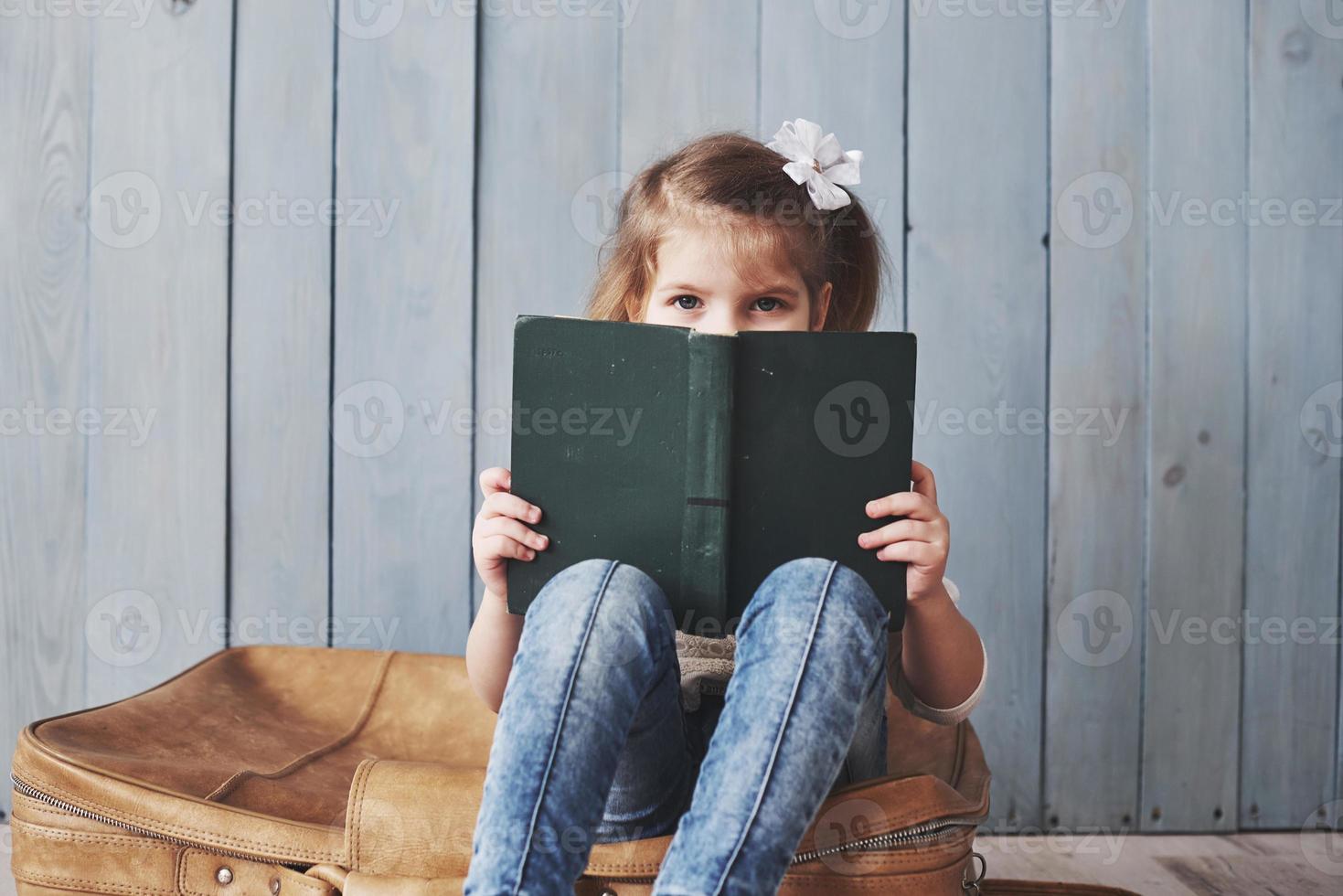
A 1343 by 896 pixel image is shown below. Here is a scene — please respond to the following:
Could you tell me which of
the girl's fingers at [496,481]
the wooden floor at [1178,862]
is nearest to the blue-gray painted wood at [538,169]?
the girl's fingers at [496,481]

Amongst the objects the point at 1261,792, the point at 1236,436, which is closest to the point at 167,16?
the point at 1236,436

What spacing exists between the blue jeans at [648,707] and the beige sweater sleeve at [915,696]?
239 millimetres

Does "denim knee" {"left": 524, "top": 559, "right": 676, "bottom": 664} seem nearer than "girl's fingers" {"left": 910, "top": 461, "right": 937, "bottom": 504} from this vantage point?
Yes

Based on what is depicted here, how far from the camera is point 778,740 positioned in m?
0.64

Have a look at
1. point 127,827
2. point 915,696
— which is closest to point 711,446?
point 915,696

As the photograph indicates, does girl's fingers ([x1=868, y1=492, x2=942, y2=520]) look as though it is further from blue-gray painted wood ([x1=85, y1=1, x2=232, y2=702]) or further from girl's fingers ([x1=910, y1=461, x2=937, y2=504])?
blue-gray painted wood ([x1=85, y1=1, x2=232, y2=702])

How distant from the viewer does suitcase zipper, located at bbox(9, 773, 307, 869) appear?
0.80 m

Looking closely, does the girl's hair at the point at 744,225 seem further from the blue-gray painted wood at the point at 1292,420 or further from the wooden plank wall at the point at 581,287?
the blue-gray painted wood at the point at 1292,420

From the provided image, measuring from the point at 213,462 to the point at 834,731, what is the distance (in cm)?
98

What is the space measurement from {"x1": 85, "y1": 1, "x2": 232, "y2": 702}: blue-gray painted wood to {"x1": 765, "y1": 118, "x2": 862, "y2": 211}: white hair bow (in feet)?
2.49

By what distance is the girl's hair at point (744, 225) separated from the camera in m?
1.01

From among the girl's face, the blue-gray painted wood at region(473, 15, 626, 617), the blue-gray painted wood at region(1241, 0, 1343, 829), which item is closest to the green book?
the girl's face

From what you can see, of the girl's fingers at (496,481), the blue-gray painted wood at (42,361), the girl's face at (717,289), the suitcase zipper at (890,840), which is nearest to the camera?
the suitcase zipper at (890,840)

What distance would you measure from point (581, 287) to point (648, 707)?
0.70 meters
